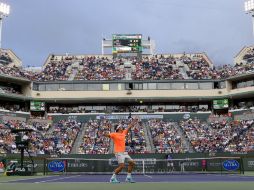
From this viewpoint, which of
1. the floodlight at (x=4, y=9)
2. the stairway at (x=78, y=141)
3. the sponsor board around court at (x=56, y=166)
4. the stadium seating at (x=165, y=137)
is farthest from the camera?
the floodlight at (x=4, y=9)

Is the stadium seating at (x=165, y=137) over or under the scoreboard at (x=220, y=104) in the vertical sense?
under

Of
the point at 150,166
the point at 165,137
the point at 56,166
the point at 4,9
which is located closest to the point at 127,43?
the point at 4,9

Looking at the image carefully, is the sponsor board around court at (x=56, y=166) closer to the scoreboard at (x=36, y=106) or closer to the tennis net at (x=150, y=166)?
the tennis net at (x=150, y=166)

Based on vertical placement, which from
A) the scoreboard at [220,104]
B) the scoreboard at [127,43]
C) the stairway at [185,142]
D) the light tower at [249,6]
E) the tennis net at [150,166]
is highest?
the light tower at [249,6]

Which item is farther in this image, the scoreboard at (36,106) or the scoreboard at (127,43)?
the scoreboard at (127,43)

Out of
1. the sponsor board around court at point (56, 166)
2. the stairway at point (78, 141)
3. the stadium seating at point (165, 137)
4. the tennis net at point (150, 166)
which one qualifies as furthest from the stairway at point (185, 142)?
the sponsor board around court at point (56, 166)

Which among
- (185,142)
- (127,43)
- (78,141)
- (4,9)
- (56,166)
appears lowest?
(56,166)

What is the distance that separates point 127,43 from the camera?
8769 centimetres

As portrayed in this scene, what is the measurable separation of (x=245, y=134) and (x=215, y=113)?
14.4m

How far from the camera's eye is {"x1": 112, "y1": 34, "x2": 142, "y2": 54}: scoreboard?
87.2 meters

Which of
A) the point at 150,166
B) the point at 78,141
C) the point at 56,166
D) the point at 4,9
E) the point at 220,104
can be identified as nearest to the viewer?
the point at 56,166

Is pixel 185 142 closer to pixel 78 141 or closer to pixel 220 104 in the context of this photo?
pixel 220 104

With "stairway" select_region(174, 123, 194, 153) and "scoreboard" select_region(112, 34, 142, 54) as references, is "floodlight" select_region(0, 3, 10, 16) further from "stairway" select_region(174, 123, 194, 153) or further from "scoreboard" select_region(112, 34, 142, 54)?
"stairway" select_region(174, 123, 194, 153)

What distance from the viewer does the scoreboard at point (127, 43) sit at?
286 ft
